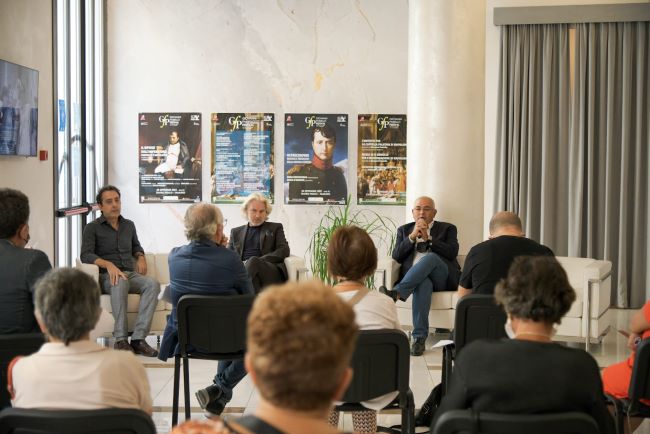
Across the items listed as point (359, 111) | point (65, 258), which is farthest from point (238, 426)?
point (359, 111)

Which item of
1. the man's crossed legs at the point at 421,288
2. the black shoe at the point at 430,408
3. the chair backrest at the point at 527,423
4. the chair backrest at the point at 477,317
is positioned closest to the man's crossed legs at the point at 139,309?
the man's crossed legs at the point at 421,288

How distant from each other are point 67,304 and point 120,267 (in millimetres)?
4788

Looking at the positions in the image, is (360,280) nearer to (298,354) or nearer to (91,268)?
(298,354)

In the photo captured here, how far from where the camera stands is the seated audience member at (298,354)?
1.56 m

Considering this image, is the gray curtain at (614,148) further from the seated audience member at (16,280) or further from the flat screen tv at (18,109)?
the seated audience member at (16,280)

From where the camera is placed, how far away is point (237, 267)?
16.4ft

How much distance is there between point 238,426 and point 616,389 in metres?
2.72

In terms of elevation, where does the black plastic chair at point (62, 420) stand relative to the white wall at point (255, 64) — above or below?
below

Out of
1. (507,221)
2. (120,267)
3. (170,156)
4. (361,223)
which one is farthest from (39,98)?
(507,221)

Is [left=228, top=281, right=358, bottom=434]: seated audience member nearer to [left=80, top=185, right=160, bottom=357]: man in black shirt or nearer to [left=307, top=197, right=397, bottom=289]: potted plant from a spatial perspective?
[left=80, top=185, right=160, bottom=357]: man in black shirt

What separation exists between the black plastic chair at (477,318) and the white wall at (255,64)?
5.75 metres

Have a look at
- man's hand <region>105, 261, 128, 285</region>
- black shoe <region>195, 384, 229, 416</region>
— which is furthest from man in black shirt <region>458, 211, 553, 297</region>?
man's hand <region>105, 261, 128, 285</region>

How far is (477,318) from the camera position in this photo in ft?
14.9

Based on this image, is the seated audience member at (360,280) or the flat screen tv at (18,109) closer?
the seated audience member at (360,280)
